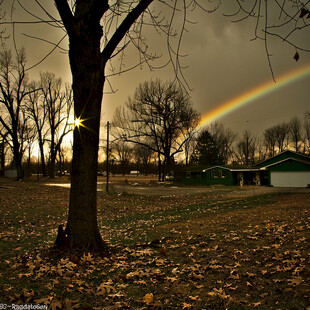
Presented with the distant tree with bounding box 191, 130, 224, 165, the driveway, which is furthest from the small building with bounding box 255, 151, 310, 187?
the distant tree with bounding box 191, 130, 224, 165

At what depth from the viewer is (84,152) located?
4965mm

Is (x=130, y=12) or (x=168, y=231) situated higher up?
(x=130, y=12)

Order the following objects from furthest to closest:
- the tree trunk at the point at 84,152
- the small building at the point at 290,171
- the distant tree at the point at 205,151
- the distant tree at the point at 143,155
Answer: the distant tree at the point at 143,155, the distant tree at the point at 205,151, the small building at the point at 290,171, the tree trunk at the point at 84,152

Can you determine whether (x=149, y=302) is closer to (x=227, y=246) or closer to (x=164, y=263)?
(x=164, y=263)

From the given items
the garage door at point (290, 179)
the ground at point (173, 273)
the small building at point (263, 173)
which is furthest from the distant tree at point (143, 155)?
the ground at point (173, 273)

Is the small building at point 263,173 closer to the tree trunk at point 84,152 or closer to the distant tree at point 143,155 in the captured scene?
the distant tree at point 143,155

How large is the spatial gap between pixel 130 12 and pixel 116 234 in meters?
5.91

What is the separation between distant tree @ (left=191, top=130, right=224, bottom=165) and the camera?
67.1m

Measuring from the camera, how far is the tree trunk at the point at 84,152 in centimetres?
493

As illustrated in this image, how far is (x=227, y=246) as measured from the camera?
5570 millimetres

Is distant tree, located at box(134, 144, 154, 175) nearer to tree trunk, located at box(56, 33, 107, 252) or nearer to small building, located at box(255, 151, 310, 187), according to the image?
small building, located at box(255, 151, 310, 187)

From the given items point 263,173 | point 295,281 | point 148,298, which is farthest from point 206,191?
point 148,298

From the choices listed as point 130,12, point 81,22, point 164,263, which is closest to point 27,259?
point 164,263

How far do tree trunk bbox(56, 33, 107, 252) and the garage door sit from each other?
3987 cm
